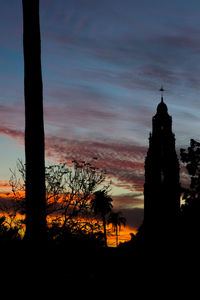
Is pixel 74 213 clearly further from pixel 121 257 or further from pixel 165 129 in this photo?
pixel 165 129

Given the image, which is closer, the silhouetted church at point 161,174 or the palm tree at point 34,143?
the palm tree at point 34,143

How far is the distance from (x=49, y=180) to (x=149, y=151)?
59077 mm

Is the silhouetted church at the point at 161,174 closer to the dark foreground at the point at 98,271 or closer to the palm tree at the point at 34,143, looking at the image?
the dark foreground at the point at 98,271

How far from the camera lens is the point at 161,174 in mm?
84062

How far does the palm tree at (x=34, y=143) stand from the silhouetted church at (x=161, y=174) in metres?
71.4

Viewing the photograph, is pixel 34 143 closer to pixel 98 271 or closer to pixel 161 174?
pixel 98 271

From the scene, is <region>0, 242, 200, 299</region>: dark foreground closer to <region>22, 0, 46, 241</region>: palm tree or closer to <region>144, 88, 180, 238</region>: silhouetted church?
<region>22, 0, 46, 241</region>: palm tree

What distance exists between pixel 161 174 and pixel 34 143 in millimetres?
75530

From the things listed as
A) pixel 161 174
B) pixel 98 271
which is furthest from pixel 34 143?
pixel 161 174

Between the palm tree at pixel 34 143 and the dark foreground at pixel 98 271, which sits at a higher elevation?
the palm tree at pixel 34 143

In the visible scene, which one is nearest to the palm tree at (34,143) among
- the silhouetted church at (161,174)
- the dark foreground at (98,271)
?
the dark foreground at (98,271)

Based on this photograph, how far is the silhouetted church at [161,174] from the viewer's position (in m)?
81.4

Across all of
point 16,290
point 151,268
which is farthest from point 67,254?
point 151,268

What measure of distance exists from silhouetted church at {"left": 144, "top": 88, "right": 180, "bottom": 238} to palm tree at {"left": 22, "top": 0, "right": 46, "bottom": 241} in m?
71.4
